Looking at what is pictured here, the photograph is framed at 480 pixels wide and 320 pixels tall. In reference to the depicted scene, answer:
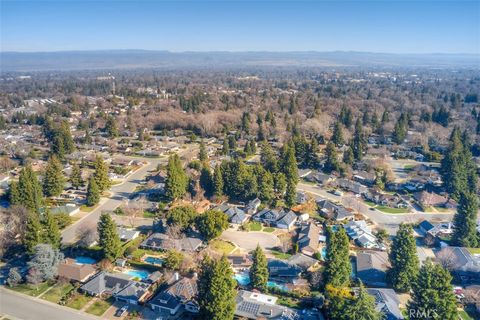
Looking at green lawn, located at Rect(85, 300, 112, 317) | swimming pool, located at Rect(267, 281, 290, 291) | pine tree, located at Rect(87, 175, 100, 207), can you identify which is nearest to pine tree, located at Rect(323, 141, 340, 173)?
swimming pool, located at Rect(267, 281, 290, 291)

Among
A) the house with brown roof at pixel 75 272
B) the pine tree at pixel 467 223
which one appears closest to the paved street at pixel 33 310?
the house with brown roof at pixel 75 272

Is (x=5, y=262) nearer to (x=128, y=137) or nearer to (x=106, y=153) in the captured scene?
(x=106, y=153)

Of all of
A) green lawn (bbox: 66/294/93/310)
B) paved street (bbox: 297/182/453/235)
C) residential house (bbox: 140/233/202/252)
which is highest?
residential house (bbox: 140/233/202/252)

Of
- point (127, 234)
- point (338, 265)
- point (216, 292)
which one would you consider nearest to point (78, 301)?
point (127, 234)

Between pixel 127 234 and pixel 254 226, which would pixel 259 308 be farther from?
pixel 127 234

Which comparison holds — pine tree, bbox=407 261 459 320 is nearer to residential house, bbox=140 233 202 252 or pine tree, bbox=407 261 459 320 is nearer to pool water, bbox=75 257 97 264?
residential house, bbox=140 233 202 252
